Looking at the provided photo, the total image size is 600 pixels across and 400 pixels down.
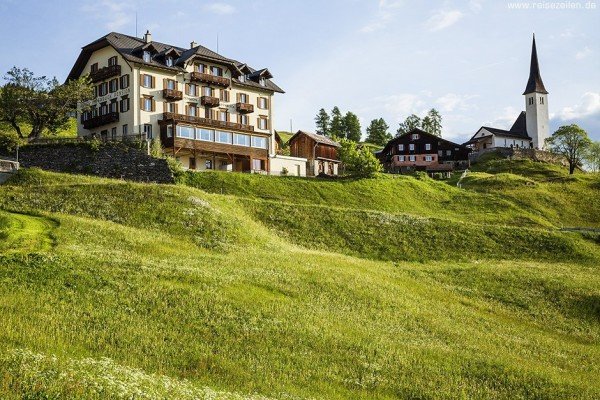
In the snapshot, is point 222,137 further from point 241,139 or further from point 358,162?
point 358,162

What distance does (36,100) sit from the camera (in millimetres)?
78812

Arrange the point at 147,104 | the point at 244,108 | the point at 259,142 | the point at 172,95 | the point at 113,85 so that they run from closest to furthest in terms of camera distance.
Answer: the point at 147,104
the point at 172,95
the point at 113,85
the point at 259,142
the point at 244,108

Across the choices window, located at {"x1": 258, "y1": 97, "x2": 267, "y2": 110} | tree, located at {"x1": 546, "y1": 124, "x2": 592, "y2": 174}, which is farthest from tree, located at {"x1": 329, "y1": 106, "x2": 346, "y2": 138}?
window, located at {"x1": 258, "y1": 97, "x2": 267, "y2": 110}

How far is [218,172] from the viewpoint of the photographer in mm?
79750

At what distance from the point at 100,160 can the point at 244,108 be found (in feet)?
89.2

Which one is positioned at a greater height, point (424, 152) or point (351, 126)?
point (351, 126)

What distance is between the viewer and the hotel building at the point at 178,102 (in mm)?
81062

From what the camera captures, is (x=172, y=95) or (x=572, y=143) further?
A: (x=572, y=143)

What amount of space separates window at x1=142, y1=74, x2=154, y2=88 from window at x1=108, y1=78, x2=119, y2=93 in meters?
4.23

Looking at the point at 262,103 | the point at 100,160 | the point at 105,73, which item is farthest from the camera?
the point at 262,103

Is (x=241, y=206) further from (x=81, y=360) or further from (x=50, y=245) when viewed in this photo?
(x=81, y=360)

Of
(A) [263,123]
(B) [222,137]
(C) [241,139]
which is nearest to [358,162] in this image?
(A) [263,123]

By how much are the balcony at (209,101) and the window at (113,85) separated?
1203 cm

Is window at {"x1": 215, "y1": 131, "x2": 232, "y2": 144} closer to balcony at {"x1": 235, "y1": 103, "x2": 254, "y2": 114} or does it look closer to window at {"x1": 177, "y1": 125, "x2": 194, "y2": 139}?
window at {"x1": 177, "y1": 125, "x2": 194, "y2": 139}
